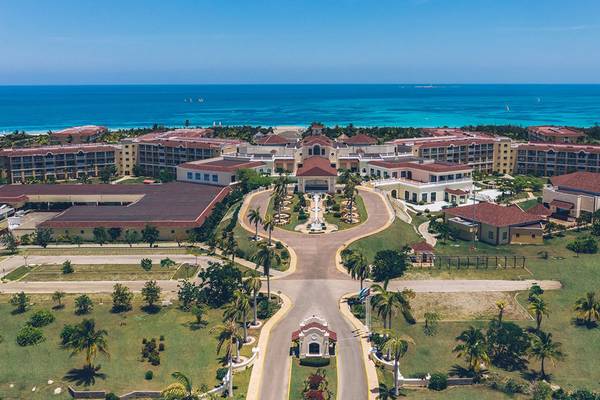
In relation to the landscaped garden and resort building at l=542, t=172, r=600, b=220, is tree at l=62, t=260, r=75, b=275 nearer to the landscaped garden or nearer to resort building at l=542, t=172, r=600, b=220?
the landscaped garden

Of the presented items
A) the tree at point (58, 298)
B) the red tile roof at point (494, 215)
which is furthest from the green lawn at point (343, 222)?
the tree at point (58, 298)

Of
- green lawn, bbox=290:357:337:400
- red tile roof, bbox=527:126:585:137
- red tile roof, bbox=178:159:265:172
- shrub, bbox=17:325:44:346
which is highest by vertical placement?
red tile roof, bbox=527:126:585:137

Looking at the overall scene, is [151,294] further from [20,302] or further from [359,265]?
[359,265]

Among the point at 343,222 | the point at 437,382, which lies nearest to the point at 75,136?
the point at 343,222

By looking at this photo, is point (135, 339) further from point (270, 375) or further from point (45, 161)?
point (45, 161)

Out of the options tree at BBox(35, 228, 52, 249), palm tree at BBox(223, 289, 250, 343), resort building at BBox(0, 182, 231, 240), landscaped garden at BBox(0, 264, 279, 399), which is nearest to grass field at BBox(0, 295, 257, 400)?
landscaped garden at BBox(0, 264, 279, 399)

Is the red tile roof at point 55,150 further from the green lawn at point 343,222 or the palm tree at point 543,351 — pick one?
the palm tree at point 543,351
